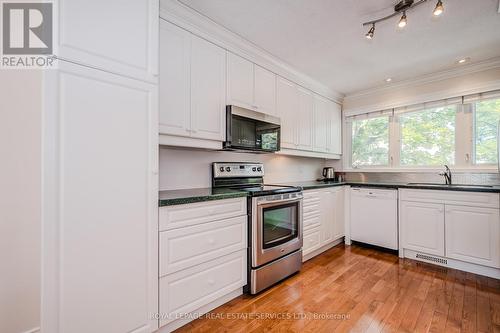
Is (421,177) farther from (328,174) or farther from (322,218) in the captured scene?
(322,218)

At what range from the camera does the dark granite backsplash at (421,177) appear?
2.87 m

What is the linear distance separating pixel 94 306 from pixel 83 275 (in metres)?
0.20

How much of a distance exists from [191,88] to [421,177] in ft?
11.3

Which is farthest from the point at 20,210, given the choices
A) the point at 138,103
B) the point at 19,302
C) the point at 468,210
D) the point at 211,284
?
the point at 468,210

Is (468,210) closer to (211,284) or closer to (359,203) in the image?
(359,203)

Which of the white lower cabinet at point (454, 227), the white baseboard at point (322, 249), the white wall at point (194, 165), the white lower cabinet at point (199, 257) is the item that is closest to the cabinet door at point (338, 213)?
the white baseboard at point (322, 249)

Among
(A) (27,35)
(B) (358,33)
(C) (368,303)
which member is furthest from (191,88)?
(C) (368,303)

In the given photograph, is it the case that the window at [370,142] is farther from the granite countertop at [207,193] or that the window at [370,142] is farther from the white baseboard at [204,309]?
the white baseboard at [204,309]

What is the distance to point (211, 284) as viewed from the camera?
1842 mm

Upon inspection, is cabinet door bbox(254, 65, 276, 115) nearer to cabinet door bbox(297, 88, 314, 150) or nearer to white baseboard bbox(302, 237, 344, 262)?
cabinet door bbox(297, 88, 314, 150)

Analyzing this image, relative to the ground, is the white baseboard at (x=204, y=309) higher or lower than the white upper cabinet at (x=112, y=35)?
lower

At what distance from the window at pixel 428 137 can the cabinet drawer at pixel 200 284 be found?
303 centimetres

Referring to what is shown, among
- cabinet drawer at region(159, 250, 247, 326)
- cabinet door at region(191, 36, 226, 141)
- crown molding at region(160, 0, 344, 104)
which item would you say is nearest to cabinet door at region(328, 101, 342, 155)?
crown molding at region(160, 0, 344, 104)

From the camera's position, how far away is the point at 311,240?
2934 millimetres
